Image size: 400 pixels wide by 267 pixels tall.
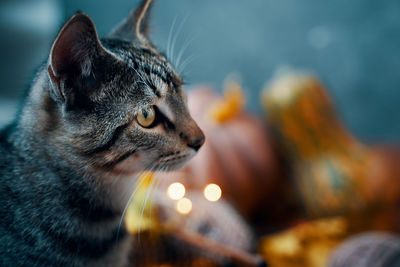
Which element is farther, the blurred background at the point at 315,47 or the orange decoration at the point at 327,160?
the blurred background at the point at 315,47

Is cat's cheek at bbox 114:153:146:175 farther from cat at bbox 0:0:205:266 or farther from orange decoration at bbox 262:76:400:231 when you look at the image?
orange decoration at bbox 262:76:400:231

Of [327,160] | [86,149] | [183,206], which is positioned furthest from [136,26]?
[327,160]

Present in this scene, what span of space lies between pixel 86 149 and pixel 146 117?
0.09 metres

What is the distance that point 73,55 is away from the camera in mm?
350

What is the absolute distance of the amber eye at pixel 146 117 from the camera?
0.40m

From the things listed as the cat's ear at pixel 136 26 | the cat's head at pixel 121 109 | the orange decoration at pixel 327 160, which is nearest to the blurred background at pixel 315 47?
the orange decoration at pixel 327 160

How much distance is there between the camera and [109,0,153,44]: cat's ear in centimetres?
47

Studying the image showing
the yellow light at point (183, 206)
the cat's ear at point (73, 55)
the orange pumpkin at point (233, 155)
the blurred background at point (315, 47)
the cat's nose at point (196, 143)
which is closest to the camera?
the cat's ear at point (73, 55)

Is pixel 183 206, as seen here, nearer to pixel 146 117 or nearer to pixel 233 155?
pixel 146 117

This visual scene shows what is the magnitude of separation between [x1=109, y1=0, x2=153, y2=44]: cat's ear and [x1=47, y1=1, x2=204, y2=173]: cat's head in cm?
5

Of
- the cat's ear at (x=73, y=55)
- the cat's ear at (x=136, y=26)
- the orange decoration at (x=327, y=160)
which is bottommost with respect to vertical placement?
the orange decoration at (x=327, y=160)

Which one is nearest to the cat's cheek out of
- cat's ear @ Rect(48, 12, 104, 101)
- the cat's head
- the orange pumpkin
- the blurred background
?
the cat's head

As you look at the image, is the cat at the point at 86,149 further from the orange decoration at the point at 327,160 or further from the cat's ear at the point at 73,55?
the orange decoration at the point at 327,160

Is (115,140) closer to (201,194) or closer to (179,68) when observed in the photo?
(179,68)
